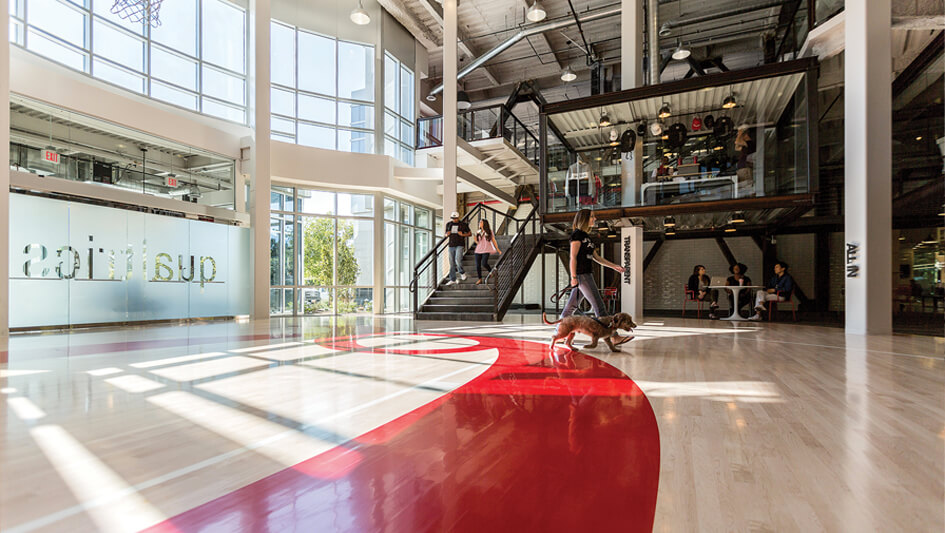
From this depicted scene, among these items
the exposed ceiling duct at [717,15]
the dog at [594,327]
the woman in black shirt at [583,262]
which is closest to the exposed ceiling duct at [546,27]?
the exposed ceiling duct at [717,15]

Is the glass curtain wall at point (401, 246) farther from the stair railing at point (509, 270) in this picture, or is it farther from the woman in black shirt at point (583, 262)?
the woman in black shirt at point (583, 262)

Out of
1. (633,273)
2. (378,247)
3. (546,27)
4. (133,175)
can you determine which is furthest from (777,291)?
(133,175)

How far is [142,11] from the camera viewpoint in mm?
8266

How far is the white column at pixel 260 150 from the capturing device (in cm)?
1217

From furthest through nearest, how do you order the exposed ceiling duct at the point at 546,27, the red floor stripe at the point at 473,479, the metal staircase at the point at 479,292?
the exposed ceiling duct at the point at 546,27 < the metal staircase at the point at 479,292 < the red floor stripe at the point at 473,479

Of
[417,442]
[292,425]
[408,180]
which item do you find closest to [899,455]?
[417,442]

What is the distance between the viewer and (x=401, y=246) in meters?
17.3

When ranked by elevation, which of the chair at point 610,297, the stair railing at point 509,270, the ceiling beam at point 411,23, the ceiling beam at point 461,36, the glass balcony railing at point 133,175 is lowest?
the chair at point 610,297

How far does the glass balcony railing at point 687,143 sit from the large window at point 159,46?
351 inches

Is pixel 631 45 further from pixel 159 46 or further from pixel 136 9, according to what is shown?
pixel 159 46

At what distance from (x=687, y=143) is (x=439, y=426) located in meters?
10.1

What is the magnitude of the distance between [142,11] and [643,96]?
Result: 32.6 ft

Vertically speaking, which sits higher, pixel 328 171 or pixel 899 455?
pixel 328 171

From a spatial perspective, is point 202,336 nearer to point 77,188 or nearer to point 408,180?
point 77,188
